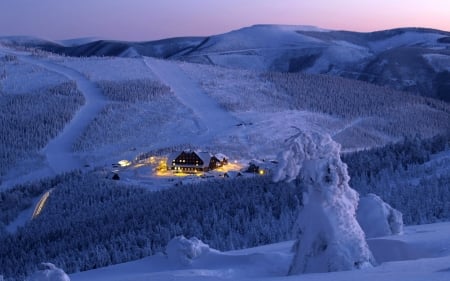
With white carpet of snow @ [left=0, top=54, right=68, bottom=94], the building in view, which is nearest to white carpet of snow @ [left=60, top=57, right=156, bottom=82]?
white carpet of snow @ [left=0, top=54, right=68, bottom=94]

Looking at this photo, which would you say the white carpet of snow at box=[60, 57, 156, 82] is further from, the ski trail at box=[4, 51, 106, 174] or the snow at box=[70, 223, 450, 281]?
the snow at box=[70, 223, 450, 281]

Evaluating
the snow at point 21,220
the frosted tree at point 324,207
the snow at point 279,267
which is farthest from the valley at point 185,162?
the frosted tree at point 324,207

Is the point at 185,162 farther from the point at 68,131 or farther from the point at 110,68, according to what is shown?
the point at 110,68

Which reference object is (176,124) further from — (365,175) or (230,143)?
(365,175)

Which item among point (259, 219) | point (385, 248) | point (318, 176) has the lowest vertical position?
point (259, 219)

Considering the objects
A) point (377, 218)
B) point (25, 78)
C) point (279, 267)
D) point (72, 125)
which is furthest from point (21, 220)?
point (25, 78)

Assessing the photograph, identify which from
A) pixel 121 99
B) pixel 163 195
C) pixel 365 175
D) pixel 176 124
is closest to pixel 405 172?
pixel 365 175
